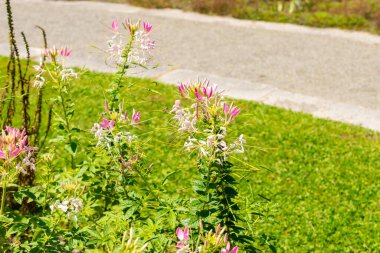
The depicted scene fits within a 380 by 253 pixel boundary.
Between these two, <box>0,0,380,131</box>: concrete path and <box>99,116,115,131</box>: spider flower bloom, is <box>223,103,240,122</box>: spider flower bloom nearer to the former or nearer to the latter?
<box>99,116,115,131</box>: spider flower bloom

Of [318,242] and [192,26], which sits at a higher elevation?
[192,26]

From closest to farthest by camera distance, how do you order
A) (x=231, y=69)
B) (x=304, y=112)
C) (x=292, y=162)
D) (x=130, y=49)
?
(x=130, y=49), (x=292, y=162), (x=304, y=112), (x=231, y=69)

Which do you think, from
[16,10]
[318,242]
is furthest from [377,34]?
[16,10]

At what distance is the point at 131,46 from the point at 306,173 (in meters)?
2.89

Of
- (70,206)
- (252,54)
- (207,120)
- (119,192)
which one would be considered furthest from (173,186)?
(252,54)

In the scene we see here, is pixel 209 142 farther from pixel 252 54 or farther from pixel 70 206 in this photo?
pixel 252 54

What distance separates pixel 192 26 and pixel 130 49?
7.44 meters

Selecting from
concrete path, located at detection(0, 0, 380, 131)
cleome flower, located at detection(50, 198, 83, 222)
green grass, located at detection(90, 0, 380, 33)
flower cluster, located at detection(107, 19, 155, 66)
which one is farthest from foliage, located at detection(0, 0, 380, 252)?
green grass, located at detection(90, 0, 380, 33)

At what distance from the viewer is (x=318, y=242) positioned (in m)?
4.46

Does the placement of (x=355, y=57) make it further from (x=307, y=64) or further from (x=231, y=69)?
(x=231, y=69)

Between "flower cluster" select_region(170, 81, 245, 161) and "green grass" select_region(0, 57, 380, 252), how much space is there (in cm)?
164

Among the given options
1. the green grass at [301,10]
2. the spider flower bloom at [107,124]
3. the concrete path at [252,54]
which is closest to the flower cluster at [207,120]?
the spider flower bloom at [107,124]

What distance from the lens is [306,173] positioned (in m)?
5.41

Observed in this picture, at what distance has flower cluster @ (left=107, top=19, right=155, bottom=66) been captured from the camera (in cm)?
286
